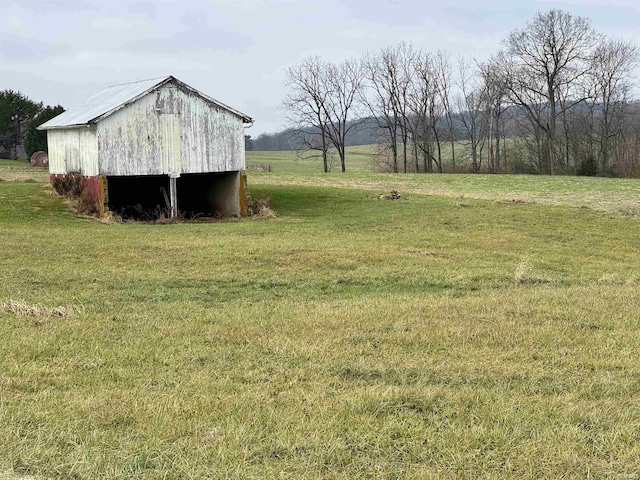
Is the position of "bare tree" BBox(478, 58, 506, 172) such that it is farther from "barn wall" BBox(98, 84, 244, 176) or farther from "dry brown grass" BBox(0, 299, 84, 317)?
"dry brown grass" BBox(0, 299, 84, 317)

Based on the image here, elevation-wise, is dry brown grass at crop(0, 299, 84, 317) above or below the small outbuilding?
below

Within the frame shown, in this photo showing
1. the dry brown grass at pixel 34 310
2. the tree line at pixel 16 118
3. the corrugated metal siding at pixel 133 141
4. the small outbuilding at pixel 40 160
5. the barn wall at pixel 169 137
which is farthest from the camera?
the tree line at pixel 16 118

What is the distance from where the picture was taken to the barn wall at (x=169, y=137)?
23.4 metres

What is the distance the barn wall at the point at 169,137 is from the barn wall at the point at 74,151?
0.58m

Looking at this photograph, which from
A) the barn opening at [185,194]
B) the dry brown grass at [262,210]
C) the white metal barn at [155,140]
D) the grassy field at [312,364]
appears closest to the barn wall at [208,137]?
the white metal barn at [155,140]

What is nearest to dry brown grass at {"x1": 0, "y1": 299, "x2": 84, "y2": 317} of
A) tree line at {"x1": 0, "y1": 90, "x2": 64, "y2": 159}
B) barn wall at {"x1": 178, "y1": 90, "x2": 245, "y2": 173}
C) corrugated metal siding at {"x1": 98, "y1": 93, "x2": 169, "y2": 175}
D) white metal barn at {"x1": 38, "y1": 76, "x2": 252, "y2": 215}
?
white metal barn at {"x1": 38, "y1": 76, "x2": 252, "y2": 215}

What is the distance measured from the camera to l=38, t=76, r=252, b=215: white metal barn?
23.3 metres

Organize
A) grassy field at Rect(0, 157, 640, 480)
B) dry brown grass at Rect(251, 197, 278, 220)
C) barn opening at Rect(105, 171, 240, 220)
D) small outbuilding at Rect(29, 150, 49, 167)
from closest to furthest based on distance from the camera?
grassy field at Rect(0, 157, 640, 480) < dry brown grass at Rect(251, 197, 278, 220) < barn opening at Rect(105, 171, 240, 220) < small outbuilding at Rect(29, 150, 49, 167)

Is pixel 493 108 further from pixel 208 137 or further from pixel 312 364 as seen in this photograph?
pixel 312 364

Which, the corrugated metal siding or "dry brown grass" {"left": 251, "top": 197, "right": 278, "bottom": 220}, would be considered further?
"dry brown grass" {"left": 251, "top": 197, "right": 278, "bottom": 220}

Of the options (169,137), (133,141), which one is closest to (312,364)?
(133,141)

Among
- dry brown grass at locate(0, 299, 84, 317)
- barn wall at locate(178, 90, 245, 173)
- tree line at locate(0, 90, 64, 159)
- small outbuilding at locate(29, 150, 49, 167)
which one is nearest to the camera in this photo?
dry brown grass at locate(0, 299, 84, 317)

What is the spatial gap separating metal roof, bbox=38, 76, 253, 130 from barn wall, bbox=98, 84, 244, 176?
0.74 feet

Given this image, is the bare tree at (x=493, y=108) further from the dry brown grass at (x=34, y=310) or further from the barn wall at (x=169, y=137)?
the dry brown grass at (x=34, y=310)
